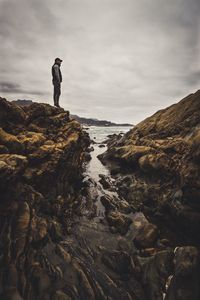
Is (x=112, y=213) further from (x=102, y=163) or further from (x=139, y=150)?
(x=102, y=163)

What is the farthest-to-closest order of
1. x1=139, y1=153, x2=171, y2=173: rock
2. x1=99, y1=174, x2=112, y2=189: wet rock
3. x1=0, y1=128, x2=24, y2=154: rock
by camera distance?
x1=99, y1=174, x2=112, y2=189: wet rock, x1=139, y1=153, x2=171, y2=173: rock, x1=0, y1=128, x2=24, y2=154: rock

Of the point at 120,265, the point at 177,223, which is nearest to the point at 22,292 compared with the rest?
the point at 120,265

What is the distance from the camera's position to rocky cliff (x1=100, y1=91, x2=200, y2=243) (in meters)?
9.63

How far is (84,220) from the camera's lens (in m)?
10.9

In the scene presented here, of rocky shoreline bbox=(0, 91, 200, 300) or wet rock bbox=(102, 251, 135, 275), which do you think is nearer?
rocky shoreline bbox=(0, 91, 200, 300)

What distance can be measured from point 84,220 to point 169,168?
5.94m

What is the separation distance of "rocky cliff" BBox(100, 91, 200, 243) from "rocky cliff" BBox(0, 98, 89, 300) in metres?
4.31

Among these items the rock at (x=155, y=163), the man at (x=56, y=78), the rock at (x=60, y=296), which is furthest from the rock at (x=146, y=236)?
the man at (x=56, y=78)

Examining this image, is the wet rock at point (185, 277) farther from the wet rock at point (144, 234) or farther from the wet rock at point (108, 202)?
the wet rock at point (108, 202)

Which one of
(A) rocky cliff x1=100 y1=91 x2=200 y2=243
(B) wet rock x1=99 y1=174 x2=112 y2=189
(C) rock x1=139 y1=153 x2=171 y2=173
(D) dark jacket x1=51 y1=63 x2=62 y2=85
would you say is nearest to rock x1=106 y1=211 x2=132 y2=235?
(A) rocky cliff x1=100 y1=91 x2=200 y2=243

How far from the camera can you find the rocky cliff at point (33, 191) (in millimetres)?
7215

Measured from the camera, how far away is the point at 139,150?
1667 centimetres

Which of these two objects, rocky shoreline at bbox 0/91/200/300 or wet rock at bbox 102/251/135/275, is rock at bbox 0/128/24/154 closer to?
rocky shoreline at bbox 0/91/200/300

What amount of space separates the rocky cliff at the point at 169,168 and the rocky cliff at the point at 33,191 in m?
4.31
